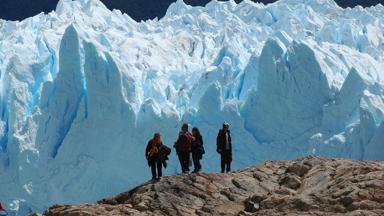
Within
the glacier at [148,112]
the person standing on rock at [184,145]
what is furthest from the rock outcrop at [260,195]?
the glacier at [148,112]

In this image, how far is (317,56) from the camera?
72.9ft

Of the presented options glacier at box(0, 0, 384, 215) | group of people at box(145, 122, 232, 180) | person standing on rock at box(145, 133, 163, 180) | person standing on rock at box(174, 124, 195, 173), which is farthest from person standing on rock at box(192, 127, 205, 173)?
glacier at box(0, 0, 384, 215)

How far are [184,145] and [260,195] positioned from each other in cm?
111

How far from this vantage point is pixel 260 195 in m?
7.92

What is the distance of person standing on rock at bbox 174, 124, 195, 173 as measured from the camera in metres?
8.66

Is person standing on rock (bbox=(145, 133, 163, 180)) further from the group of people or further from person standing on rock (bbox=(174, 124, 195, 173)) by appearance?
person standing on rock (bbox=(174, 124, 195, 173))

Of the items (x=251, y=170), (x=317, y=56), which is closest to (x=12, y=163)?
(x=317, y=56)

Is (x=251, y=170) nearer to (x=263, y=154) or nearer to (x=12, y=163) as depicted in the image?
(x=263, y=154)

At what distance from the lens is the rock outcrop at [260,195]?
7.41m

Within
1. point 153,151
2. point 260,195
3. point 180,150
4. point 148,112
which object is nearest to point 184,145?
point 180,150

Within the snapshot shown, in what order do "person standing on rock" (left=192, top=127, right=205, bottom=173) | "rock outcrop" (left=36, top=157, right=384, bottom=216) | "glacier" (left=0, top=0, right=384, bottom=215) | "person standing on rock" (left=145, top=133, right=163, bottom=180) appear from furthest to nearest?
1. "glacier" (left=0, top=0, right=384, bottom=215)
2. "person standing on rock" (left=192, top=127, right=205, bottom=173)
3. "person standing on rock" (left=145, top=133, right=163, bottom=180)
4. "rock outcrop" (left=36, top=157, right=384, bottom=216)

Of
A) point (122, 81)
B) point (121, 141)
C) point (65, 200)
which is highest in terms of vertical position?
point (122, 81)

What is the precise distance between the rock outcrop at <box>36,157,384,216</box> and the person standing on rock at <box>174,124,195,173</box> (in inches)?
16.6

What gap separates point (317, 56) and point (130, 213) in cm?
1541
